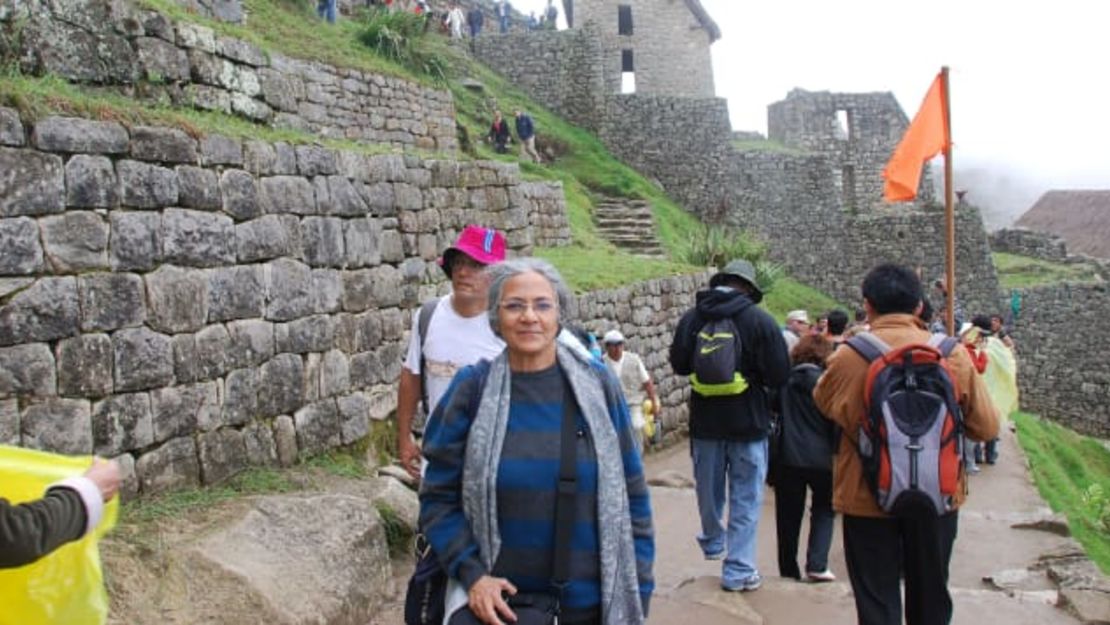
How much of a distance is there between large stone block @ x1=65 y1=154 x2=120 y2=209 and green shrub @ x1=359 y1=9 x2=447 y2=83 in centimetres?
1152

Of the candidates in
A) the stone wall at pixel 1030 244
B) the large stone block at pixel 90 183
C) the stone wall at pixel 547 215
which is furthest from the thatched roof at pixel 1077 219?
the large stone block at pixel 90 183

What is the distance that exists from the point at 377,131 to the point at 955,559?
946 cm

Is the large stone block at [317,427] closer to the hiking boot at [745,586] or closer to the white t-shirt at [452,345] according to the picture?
the white t-shirt at [452,345]

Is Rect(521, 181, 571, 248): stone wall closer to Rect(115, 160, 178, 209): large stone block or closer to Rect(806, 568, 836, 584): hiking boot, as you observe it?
Rect(806, 568, 836, 584): hiking boot

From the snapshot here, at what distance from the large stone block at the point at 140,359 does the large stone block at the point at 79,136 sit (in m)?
0.85

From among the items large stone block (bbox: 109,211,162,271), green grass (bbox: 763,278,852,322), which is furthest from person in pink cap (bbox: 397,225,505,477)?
green grass (bbox: 763,278,852,322)

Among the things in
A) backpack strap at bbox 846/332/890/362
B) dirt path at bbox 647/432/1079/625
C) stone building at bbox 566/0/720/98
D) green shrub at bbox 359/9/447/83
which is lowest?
dirt path at bbox 647/432/1079/625

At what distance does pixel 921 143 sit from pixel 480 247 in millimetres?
6723

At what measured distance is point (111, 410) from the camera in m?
4.80

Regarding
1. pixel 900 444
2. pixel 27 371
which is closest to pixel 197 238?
pixel 27 371

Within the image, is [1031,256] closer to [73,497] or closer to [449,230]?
[449,230]

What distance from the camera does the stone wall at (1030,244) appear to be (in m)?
27.5

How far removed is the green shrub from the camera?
16016 millimetres

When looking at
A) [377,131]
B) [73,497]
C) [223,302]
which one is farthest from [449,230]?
[377,131]
